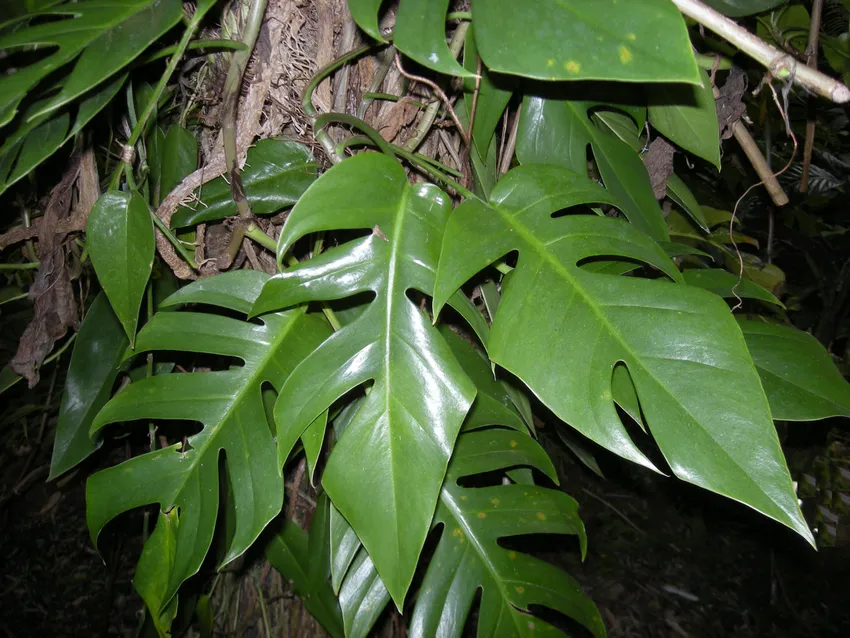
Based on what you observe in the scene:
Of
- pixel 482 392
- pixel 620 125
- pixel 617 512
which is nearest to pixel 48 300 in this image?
pixel 482 392

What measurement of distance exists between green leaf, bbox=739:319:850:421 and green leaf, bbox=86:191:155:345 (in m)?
0.87

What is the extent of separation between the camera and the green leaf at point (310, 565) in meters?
0.98

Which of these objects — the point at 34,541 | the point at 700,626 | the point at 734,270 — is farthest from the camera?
the point at 34,541

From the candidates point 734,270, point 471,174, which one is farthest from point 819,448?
point 471,174

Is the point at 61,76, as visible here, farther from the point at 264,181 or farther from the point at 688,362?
the point at 688,362

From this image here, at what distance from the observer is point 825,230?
2117 mm

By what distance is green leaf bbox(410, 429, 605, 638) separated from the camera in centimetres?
85

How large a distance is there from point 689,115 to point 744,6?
0.18 meters

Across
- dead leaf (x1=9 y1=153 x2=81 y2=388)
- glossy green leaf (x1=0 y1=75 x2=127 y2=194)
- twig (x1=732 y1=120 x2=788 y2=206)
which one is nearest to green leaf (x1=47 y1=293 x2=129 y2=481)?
dead leaf (x1=9 y1=153 x2=81 y2=388)

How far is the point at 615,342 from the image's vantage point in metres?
0.59

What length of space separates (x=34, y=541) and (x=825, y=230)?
3.76 meters

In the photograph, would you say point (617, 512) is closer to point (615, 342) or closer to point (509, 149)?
point (509, 149)

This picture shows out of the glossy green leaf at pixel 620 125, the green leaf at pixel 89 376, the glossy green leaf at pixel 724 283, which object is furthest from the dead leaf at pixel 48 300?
the glossy green leaf at pixel 724 283

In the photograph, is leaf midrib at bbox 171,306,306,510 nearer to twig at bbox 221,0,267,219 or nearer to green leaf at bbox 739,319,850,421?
twig at bbox 221,0,267,219
